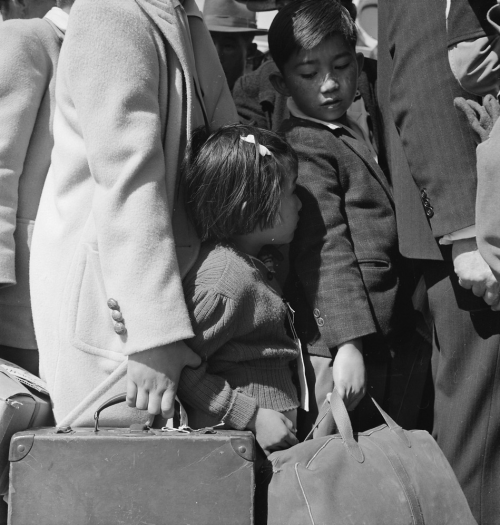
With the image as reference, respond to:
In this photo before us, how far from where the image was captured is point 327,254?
7.97ft

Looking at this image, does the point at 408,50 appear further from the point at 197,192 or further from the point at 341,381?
the point at 341,381

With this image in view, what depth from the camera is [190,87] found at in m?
2.23

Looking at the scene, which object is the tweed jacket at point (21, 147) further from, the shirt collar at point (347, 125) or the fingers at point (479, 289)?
the fingers at point (479, 289)

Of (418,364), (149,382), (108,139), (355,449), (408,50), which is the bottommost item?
(418,364)

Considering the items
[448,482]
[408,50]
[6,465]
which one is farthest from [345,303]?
[6,465]

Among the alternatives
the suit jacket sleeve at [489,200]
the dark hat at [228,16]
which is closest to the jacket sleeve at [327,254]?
the suit jacket sleeve at [489,200]

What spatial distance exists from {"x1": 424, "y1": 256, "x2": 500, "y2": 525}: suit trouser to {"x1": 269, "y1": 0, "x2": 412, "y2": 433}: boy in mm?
246

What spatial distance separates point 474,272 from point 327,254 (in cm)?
46

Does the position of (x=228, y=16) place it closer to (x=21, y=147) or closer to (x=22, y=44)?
(x=22, y=44)

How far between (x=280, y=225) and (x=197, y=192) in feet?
0.87

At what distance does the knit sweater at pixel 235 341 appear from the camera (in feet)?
7.09

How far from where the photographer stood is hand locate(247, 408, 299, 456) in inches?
86.2

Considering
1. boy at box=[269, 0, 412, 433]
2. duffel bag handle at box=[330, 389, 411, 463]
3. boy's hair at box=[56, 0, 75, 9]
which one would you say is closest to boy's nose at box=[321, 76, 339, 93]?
boy at box=[269, 0, 412, 433]

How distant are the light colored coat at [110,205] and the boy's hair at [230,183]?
0.06 m
